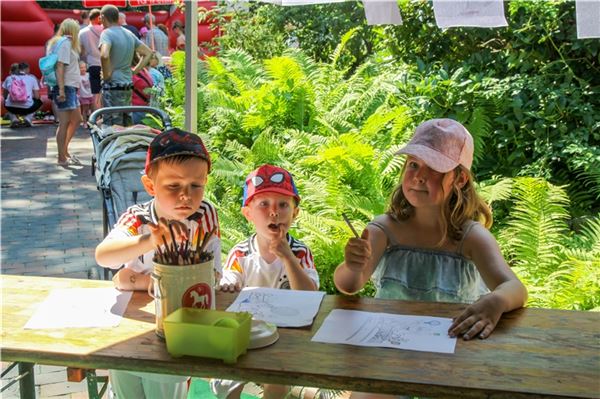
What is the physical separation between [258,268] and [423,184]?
75cm

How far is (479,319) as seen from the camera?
251 cm

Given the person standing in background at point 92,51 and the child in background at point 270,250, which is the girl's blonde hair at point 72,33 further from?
the child in background at point 270,250

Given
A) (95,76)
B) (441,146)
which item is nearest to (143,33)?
(95,76)

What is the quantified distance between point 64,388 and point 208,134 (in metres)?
4.32

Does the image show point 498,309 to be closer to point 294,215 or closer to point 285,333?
point 285,333

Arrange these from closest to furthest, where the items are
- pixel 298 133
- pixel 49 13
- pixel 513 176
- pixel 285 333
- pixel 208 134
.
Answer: pixel 285 333 → pixel 513 176 → pixel 298 133 → pixel 208 134 → pixel 49 13

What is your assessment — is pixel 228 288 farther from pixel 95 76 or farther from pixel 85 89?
pixel 85 89

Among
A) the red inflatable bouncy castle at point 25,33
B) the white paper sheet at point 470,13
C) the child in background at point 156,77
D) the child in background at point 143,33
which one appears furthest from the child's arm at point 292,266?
the child in background at point 143,33

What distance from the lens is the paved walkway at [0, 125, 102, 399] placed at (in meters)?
6.61

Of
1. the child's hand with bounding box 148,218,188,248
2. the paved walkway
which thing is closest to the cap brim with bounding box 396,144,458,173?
the child's hand with bounding box 148,218,188,248

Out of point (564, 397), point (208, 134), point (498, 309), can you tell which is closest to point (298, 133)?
point (208, 134)

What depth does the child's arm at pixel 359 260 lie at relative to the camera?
2795mm

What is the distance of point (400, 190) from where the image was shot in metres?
3.24

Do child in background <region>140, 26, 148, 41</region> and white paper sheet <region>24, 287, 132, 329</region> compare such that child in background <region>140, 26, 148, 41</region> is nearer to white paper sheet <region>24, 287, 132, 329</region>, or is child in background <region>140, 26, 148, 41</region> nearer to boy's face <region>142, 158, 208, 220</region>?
boy's face <region>142, 158, 208, 220</region>
